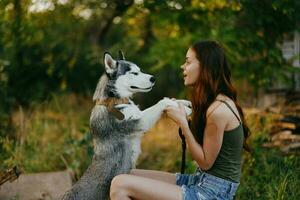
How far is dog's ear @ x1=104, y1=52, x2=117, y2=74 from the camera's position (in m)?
3.73

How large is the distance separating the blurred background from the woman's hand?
1.48 metres

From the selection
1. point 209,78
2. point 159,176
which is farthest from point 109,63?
point 159,176

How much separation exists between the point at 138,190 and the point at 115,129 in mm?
593

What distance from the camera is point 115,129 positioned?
3.62 m

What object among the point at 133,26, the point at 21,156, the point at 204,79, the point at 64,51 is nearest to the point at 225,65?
the point at 204,79

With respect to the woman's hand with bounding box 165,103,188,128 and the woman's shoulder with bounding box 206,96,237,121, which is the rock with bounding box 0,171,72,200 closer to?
the woman's hand with bounding box 165,103,188,128

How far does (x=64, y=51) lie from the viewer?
31.5 feet

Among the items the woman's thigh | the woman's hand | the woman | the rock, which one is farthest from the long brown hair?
the rock

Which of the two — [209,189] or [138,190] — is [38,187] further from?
[209,189]

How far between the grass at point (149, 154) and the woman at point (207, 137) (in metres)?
1.23

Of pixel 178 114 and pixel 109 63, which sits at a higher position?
pixel 109 63

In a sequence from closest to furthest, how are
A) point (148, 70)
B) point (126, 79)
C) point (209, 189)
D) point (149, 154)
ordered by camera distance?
point (209, 189) < point (126, 79) < point (149, 154) < point (148, 70)

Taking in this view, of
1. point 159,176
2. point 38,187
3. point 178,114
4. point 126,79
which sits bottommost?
point 38,187

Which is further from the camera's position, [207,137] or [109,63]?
[109,63]
